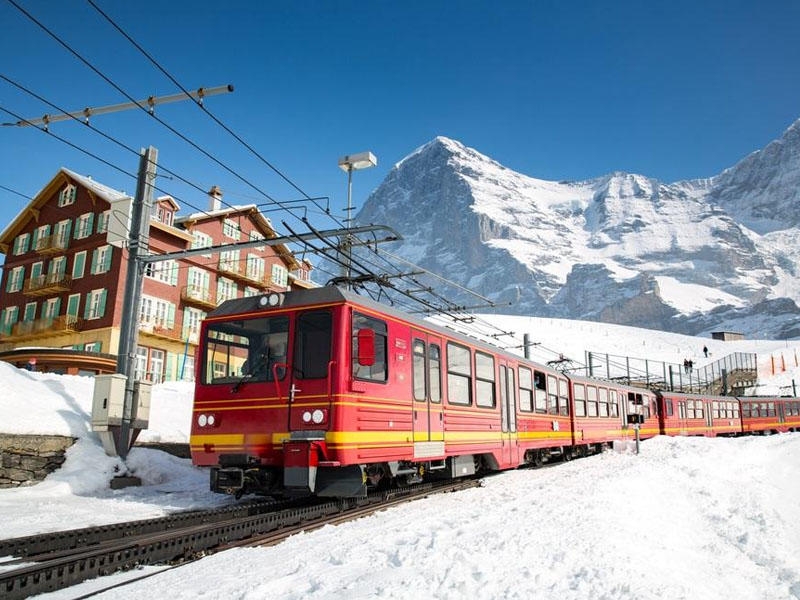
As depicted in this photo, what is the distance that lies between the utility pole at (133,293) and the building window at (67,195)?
2654 cm

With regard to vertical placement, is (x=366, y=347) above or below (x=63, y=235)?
below

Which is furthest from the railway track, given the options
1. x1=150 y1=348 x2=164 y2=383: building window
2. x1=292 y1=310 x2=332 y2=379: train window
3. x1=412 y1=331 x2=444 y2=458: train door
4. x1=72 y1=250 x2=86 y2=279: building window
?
x1=72 y1=250 x2=86 y2=279: building window

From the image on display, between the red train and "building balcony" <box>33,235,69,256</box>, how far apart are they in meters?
30.6

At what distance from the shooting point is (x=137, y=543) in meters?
6.33

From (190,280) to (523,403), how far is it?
1020 inches

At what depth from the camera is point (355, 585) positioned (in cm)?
507

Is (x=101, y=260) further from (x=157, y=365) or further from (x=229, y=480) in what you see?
(x=229, y=480)

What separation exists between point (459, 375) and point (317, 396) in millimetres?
3967

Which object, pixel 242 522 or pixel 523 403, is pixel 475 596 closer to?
pixel 242 522

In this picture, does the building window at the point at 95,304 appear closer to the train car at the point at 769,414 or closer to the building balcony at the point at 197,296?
the building balcony at the point at 197,296

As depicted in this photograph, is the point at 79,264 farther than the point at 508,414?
Yes

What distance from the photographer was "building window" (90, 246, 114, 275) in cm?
3319

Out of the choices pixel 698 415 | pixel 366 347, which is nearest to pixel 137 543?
pixel 366 347

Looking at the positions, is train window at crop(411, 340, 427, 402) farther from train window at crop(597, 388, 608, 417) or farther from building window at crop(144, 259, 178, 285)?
building window at crop(144, 259, 178, 285)
